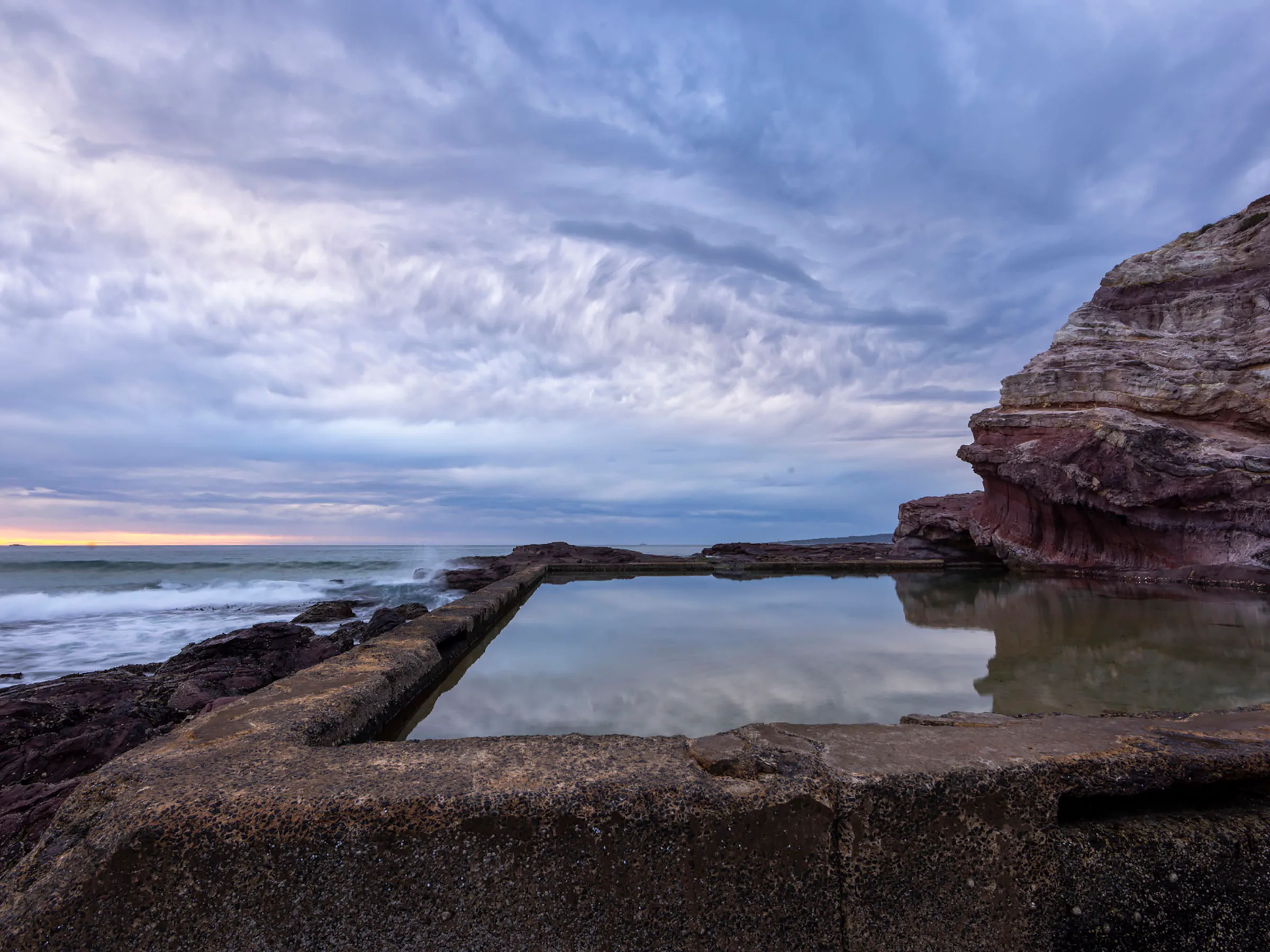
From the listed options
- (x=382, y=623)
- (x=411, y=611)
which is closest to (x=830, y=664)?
(x=382, y=623)

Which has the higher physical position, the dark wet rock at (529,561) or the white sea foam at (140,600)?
the dark wet rock at (529,561)

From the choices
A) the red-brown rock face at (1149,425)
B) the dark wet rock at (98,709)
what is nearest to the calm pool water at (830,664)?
the dark wet rock at (98,709)

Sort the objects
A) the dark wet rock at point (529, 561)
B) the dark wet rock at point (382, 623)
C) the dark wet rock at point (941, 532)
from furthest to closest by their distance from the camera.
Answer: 1. the dark wet rock at point (941, 532)
2. the dark wet rock at point (529, 561)
3. the dark wet rock at point (382, 623)

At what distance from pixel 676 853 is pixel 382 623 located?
625 centimetres

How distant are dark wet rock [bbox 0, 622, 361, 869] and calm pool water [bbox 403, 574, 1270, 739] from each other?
141 centimetres

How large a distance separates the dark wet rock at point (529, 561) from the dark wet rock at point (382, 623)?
423 centimetres

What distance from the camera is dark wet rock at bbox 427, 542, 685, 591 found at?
1334cm

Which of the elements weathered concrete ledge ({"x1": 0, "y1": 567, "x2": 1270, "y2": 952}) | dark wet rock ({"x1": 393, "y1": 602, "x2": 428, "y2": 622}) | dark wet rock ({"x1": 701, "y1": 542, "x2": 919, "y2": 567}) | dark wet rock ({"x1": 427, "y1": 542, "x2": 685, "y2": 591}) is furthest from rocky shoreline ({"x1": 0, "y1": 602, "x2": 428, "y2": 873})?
dark wet rock ({"x1": 701, "y1": 542, "x2": 919, "y2": 567})

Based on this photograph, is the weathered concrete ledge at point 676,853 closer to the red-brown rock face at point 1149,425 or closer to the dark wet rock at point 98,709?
the dark wet rock at point 98,709

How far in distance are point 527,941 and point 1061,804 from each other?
1358 millimetres

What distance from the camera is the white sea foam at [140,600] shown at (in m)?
12.2

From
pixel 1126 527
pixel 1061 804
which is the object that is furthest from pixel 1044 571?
pixel 1061 804

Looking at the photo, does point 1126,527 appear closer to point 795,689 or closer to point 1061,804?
point 795,689

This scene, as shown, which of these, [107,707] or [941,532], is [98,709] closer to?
[107,707]
